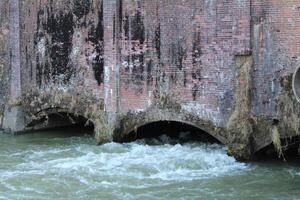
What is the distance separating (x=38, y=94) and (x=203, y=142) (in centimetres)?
589

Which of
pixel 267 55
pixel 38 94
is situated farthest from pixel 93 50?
pixel 267 55

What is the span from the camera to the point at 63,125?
66.7 ft

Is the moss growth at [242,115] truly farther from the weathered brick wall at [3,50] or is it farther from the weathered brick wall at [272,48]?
the weathered brick wall at [3,50]

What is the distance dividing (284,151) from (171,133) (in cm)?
424

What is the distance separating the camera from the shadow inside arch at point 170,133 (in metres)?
16.4

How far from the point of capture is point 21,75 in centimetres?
1917

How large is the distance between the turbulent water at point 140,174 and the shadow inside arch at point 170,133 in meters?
0.41

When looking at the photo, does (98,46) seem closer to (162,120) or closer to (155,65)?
(155,65)

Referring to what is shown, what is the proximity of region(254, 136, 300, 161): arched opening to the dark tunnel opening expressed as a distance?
22.0 feet

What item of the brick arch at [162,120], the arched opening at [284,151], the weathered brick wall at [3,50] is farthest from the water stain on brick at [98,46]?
the arched opening at [284,151]

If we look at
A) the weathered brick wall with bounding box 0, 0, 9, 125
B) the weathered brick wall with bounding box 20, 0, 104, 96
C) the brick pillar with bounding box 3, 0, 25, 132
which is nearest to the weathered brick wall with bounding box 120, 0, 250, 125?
the weathered brick wall with bounding box 20, 0, 104, 96

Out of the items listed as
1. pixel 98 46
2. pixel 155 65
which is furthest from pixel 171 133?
pixel 98 46

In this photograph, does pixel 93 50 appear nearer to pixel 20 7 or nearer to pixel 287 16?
pixel 20 7

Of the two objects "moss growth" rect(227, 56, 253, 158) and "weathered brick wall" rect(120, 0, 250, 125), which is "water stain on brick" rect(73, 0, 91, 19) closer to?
"weathered brick wall" rect(120, 0, 250, 125)
